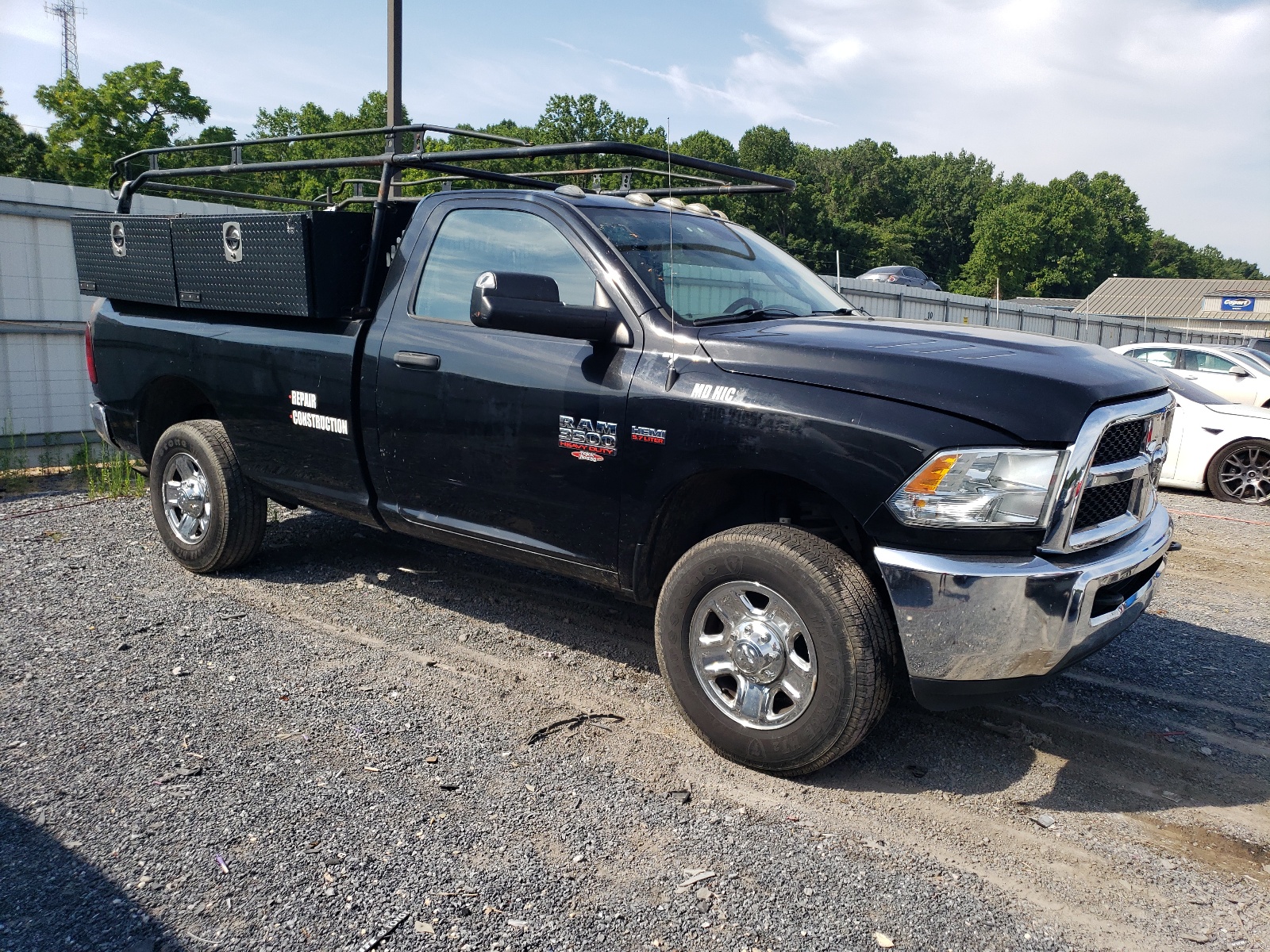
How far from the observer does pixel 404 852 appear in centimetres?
298

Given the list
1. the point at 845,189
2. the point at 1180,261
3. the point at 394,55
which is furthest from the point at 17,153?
the point at 1180,261

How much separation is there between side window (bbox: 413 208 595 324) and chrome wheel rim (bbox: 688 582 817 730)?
135cm

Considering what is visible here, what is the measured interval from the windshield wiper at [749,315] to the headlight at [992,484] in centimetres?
117

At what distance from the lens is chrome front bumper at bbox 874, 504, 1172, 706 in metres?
3.09

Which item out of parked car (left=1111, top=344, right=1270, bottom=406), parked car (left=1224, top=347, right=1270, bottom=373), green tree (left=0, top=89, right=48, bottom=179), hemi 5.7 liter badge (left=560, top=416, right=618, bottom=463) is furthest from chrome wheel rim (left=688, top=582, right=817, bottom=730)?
green tree (left=0, top=89, right=48, bottom=179)

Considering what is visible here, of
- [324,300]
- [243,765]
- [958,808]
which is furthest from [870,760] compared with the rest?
[324,300]

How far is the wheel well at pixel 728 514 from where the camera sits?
3607 millimetres

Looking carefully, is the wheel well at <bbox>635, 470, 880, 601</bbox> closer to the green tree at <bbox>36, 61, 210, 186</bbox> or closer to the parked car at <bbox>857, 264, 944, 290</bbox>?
the parked car at <bbox>857, 264, 944, 290</bbox>

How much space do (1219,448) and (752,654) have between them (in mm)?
8623

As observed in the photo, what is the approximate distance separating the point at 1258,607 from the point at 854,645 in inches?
161

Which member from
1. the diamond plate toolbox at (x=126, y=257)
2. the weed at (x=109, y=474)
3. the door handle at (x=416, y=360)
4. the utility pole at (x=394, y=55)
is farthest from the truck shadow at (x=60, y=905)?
the utility pole at (x=394, y=55)

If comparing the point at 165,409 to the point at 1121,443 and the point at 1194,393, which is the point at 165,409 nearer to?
the point at 1121,443

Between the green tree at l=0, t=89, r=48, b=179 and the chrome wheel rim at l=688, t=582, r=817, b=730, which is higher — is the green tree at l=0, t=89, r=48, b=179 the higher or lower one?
the higher one

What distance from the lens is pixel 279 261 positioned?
4793 millimetres
